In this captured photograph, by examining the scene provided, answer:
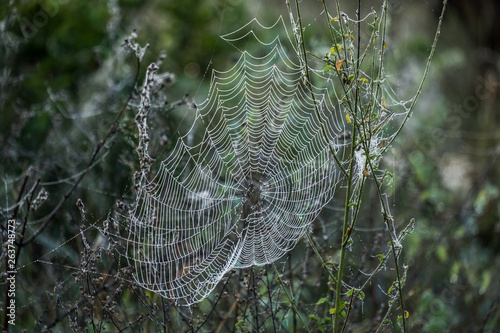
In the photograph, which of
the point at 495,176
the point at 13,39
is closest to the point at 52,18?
the point at 13,39

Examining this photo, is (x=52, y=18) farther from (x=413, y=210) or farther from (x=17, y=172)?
(x=413, y=210)

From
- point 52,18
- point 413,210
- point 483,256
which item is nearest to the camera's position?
point 413,210

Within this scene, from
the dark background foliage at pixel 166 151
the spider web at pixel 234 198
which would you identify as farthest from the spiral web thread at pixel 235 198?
the dark background foliage at pixel 166 151

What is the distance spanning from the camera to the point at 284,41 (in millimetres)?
5922

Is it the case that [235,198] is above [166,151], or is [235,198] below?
below

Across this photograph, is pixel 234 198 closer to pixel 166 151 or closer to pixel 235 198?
pixel 235 198

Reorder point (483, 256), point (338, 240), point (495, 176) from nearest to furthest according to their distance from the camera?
point (338, 240) → point (483, 256) → point (495, 176)

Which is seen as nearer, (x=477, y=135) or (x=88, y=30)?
(x=88, y=30)

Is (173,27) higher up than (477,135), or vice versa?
(173,27)

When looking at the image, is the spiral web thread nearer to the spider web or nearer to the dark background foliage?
the spider web

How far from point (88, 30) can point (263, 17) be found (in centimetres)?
214

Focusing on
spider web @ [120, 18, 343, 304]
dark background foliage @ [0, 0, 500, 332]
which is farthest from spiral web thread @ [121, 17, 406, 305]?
dark background foliage @ [0, 0, 500, 332]

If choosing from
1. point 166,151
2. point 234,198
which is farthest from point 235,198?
point 166,151

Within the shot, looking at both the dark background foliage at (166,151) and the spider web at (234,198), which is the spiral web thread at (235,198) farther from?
the dark background foliage at (166,151)
